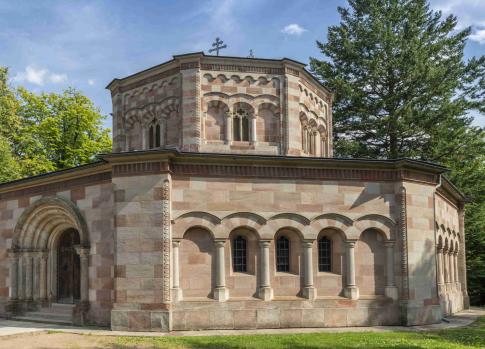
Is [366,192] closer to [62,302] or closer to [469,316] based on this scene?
[469,316]

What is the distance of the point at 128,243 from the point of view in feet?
46.2

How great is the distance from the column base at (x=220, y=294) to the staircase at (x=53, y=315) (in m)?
4.86

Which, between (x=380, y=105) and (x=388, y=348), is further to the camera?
(x=380, y=105)

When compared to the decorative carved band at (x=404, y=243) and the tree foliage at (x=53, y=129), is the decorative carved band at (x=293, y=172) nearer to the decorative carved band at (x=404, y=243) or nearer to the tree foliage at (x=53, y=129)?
the decorative carved band at (x=404, y=243)

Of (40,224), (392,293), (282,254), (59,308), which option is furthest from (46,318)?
(392,293)

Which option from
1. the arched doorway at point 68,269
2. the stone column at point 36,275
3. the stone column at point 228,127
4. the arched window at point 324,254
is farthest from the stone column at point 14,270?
the arched window at point 324,254

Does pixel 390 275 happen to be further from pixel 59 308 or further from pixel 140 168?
pixel 59 308

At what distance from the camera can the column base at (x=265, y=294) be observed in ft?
47.9

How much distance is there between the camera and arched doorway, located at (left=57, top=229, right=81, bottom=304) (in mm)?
17281

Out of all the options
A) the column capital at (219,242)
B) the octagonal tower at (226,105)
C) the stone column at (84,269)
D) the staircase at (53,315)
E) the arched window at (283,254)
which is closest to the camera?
the column capital at (219,242)

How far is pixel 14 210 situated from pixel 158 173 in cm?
721

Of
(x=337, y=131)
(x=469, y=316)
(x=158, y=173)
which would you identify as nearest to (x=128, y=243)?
(x=158, y=173)

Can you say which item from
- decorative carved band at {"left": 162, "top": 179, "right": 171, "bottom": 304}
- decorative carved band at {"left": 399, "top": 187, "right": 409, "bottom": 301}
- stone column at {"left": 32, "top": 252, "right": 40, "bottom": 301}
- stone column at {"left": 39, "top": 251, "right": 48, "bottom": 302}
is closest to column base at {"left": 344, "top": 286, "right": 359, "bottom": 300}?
decorative carved band at {"left": 399, "top": 187, "right": 409, "bottom": 301}

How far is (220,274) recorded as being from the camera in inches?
573
